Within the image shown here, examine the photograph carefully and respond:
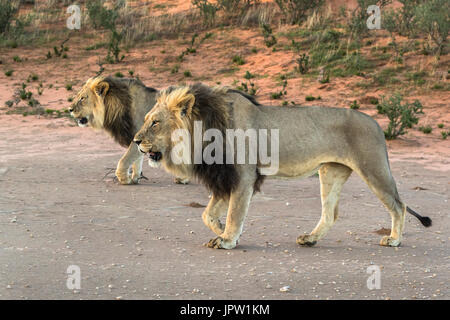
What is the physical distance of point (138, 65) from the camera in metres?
20.4

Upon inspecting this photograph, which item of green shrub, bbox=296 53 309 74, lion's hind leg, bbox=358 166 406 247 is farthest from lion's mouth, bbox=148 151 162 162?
green shrub, bbox=296 53 309 74

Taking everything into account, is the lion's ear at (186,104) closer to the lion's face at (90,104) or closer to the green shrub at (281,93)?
the lion's face at (90,104)

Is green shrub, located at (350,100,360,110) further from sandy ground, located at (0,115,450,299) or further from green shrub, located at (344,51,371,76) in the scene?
sandy ground, located at (0,115,450,299)

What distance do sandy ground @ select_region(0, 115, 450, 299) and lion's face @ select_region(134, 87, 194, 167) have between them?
88 centimetres

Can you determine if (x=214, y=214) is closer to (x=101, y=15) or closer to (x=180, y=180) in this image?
(x=180, y=180)

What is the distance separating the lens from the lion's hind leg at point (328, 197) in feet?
21.4

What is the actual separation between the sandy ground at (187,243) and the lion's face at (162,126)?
880mm

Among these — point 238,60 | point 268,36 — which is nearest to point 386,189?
point 238,60

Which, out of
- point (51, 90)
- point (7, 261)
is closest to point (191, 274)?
point (7, 261)

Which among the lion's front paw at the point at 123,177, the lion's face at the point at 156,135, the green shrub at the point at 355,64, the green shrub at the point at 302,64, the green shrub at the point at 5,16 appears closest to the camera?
the lion's face at the point at 156,135

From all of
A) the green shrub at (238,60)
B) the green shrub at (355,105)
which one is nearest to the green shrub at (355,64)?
the green shrub at (355,105)

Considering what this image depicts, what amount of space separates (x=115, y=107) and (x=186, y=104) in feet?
10.5

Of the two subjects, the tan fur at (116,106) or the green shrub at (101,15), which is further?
the green shrub at (101,15)

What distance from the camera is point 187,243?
655 cm
